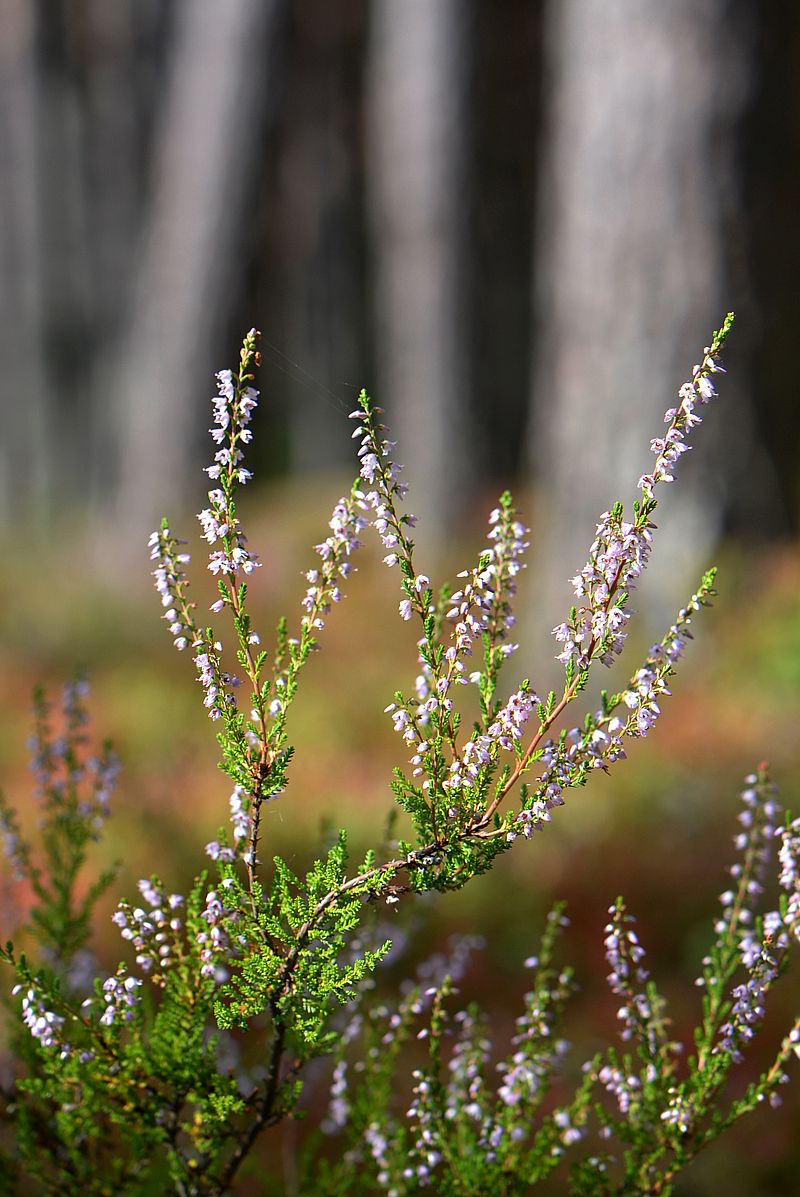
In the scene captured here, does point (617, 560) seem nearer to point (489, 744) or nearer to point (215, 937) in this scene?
point (489, 744)

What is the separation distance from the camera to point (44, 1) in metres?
15.0

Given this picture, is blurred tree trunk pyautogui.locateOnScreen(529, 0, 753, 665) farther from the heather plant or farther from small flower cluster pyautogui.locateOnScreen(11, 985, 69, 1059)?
small flower cluster pyautogui.locateOnScreen(11, 985, 69, 1059)

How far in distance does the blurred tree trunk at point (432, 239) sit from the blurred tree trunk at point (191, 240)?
4.61ft

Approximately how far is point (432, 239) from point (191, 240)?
8.12 feet

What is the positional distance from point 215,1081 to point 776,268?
21.2ft

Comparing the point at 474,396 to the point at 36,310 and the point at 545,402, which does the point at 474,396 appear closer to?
the point at 545,402

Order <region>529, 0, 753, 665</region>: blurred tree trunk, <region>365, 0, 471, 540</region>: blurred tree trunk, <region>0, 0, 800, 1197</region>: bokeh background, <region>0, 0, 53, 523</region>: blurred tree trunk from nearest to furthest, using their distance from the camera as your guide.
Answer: <region>0, 0, 800, 1197</region>: bokeh background, <region>529, 0, 753, 665</region>: blurred tree trunk, <region>365, 0, 471, 540</region>: blurred tree trunk, <region>0, 0, 53, 523</region>: blurred tree trunk

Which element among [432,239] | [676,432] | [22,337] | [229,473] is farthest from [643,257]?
[22,337]

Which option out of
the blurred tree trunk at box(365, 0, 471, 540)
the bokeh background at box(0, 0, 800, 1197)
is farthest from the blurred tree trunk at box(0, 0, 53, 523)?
the blurred tree trunk at box(365, 0, 471, 540)

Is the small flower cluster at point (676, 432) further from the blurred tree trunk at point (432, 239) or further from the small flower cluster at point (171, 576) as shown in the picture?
the blurred tree trunk at point (432, 239)

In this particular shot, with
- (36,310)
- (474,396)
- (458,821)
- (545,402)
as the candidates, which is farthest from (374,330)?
(458,821)

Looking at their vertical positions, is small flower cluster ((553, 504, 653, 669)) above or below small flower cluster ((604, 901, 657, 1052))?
above

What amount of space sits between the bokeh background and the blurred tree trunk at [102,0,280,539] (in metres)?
Result: 0.03

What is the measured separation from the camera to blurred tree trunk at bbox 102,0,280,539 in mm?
10961
